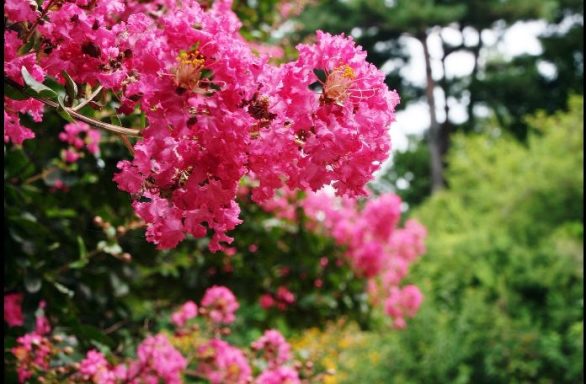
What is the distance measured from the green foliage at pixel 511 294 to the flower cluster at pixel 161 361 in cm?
257

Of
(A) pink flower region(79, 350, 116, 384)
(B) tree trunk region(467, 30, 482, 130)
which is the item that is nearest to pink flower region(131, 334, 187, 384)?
(A) pink flower region(79, 350, 116, 384)

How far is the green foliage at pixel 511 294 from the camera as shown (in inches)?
186

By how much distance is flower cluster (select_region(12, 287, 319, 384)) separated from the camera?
163 centimetres

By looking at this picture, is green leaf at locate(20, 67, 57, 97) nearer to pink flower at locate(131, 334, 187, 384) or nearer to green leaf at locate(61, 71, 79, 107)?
green leaf at locate(61, 71, 79, 107)

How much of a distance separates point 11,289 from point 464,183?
8.66 m

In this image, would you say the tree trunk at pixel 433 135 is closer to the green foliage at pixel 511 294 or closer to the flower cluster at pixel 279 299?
the green foliage at pixel 511 294

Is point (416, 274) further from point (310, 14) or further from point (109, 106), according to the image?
point (310, 14)

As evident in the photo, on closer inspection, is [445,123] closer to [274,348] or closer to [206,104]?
[274,348]

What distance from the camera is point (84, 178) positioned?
2.09 m

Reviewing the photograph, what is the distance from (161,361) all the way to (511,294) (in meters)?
3.77

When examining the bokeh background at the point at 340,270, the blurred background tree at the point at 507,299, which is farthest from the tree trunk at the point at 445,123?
the blurred background tree at the point at 507,299

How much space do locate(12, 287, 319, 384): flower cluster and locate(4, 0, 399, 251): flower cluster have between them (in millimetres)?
778

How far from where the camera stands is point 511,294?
5160mm

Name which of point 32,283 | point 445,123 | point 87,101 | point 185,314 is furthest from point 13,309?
point 445,123
